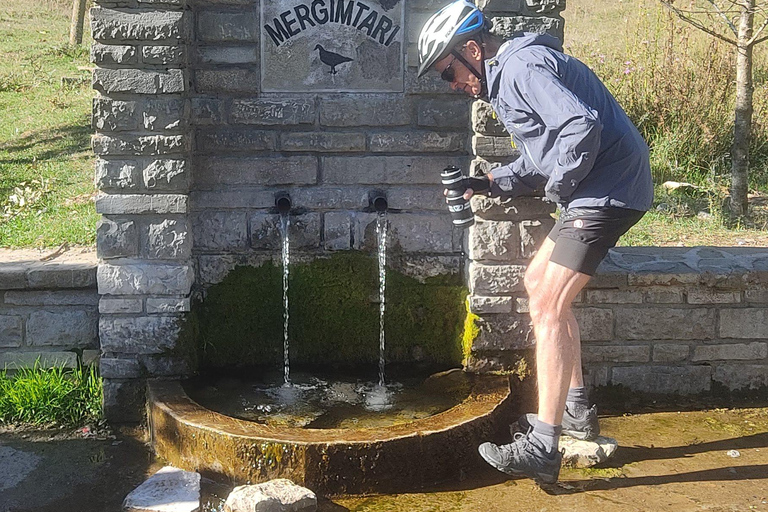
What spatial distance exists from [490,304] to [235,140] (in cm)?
155

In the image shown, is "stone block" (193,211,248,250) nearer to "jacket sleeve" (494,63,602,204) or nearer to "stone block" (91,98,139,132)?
"stone block" (91,98,139,132)

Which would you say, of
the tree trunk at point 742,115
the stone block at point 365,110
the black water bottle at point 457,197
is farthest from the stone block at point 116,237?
the tree trunk at point 742,115

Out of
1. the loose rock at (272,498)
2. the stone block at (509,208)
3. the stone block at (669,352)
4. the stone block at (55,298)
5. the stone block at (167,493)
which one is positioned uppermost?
the stone block at (509,208)

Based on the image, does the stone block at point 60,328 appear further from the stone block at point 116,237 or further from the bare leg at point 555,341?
the bare leg at point 555,341

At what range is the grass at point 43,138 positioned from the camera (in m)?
6.36

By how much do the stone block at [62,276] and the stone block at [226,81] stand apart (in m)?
1.11

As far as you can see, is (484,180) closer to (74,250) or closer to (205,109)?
(205,109)

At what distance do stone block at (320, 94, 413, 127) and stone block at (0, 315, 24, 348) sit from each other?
1.90 meters

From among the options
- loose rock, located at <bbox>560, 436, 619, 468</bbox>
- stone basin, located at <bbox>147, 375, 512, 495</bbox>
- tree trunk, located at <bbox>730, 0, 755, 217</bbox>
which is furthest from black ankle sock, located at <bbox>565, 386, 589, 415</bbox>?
tree trunk, located at <bbox>730, 0, 755, 217</bbox>

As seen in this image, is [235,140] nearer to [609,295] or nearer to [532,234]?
[532,234]

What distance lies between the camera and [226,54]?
435 centimetres

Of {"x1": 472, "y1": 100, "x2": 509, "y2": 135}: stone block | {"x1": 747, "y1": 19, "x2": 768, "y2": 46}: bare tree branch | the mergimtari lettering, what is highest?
{"x1": 747, "y1": 19, "x2": 768, "y2": 46}: bare tree branch

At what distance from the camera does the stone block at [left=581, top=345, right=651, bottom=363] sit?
4566 millimetres

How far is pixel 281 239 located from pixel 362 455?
1.40 m
